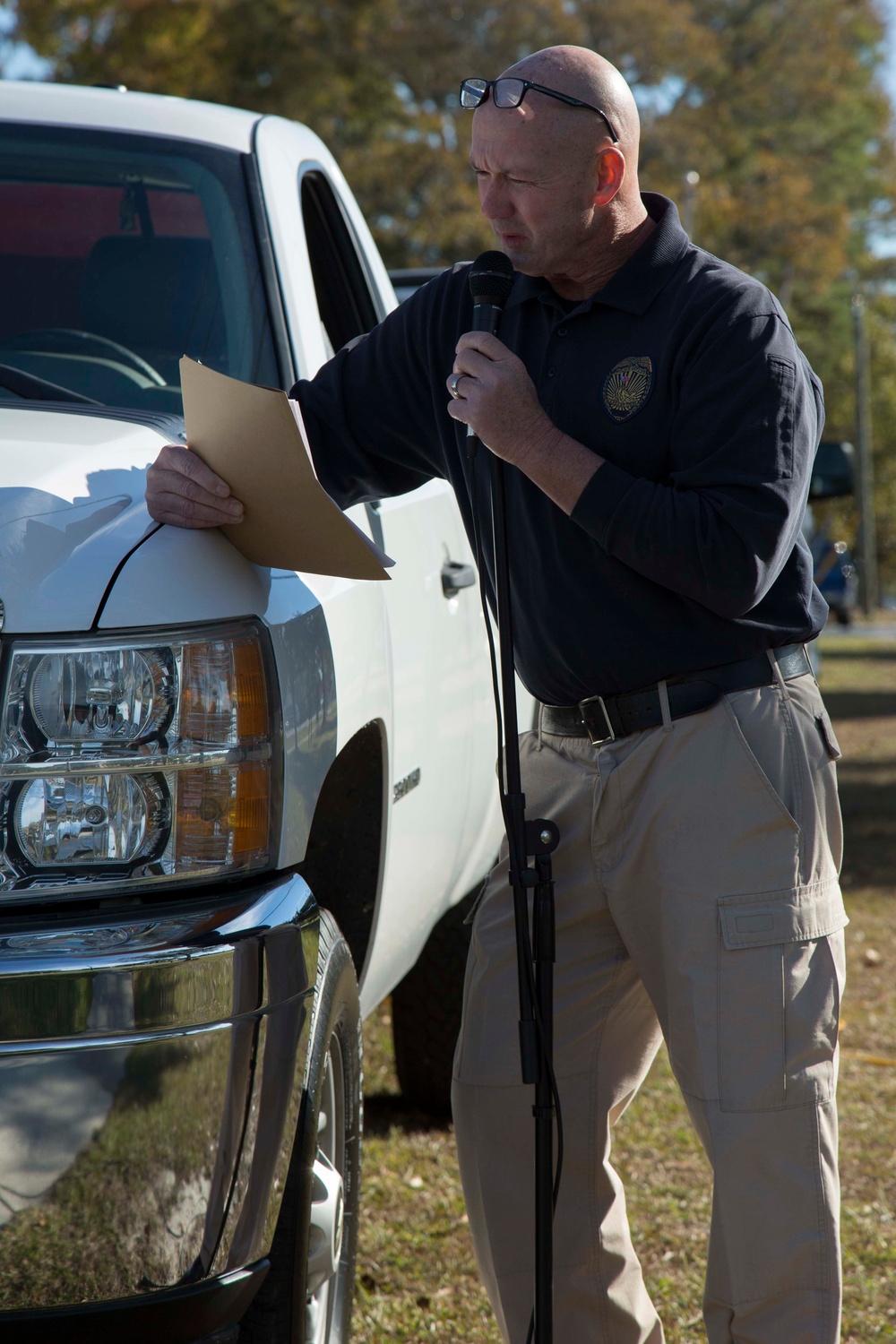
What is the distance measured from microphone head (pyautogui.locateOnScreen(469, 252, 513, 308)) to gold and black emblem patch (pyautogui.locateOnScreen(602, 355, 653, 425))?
0.62 feet

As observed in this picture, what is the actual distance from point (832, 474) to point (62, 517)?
352cm

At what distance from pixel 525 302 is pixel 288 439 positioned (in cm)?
58

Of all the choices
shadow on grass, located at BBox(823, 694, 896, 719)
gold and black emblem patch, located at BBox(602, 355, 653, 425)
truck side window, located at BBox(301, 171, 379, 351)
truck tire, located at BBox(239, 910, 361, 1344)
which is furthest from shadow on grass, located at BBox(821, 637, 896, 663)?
gold and black emblem patch, located at BBox(602, 355, 653, 425)

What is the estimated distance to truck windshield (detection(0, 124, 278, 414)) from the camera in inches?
101

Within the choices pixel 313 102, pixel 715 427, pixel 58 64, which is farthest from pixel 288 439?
pixel 313 102

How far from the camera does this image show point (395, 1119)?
3.92 m

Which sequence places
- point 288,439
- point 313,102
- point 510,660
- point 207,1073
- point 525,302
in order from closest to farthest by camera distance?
point 207,1073, point 288,439, point 510,660, point 525,302, point 313,102

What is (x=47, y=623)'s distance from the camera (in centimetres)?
169

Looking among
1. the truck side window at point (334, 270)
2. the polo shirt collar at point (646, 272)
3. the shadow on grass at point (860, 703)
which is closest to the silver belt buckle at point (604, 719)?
the polo shirt collar at point (646, 272)

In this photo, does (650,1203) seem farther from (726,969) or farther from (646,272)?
(646,272)

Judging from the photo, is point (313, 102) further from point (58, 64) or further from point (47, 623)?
point (47, 623)

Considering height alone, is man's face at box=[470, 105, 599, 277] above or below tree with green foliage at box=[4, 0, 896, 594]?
below

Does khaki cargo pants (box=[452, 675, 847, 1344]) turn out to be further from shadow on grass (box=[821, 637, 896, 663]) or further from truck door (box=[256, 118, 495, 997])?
shadow on grass (box=[821, 637, 896, 663])

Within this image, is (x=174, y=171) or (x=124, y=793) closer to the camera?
(x=124, y=793)
